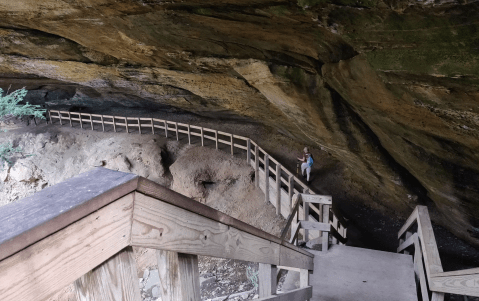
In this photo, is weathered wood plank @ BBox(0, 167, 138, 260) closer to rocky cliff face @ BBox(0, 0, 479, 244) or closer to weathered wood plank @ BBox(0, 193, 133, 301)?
weathered wood plank @ BBox(0, 193, 133, 301)

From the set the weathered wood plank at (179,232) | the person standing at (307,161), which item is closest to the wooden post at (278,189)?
the person standing at (307,161)

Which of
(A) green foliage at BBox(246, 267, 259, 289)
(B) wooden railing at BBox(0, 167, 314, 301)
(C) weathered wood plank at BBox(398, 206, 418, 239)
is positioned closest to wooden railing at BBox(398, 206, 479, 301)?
(C) weathered wood plank at BBox(398, 206, 418, 239)

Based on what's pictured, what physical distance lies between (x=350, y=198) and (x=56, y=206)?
10096 mm

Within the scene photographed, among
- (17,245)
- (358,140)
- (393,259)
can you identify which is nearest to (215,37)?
(358,140)

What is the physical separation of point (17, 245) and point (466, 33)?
Result: 4.13 meters

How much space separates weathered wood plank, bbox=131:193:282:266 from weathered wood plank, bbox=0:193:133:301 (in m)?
0.05

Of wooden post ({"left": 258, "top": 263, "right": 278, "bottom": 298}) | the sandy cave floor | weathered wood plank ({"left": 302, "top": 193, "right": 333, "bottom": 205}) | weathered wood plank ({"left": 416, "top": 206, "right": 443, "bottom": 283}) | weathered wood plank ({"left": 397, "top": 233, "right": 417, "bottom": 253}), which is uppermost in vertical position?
wooden post ({"left": 258, "top": 263, "right": 278, "bottom": 298})

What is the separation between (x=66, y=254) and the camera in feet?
3.11

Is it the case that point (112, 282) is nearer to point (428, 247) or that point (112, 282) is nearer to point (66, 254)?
point (66, 254)

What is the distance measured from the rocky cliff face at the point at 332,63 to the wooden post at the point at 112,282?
355 cm

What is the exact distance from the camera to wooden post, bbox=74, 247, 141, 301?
1.05 metres

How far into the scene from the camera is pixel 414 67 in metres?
4.21

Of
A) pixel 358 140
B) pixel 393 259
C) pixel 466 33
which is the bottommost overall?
pixel 393 259

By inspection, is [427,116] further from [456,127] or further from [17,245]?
[17,245]
